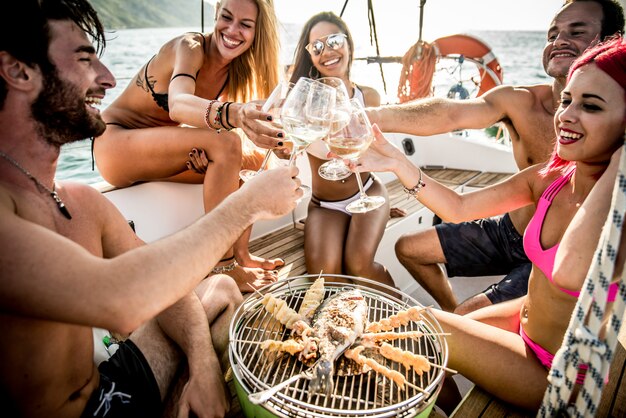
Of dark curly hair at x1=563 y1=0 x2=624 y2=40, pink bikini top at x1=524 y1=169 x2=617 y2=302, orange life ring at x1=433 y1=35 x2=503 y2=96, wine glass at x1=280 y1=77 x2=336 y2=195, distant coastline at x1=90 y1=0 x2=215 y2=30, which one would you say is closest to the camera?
wine glass at x1=280 y1=77 x2=336 y2=195

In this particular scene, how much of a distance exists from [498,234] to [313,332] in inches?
73.3

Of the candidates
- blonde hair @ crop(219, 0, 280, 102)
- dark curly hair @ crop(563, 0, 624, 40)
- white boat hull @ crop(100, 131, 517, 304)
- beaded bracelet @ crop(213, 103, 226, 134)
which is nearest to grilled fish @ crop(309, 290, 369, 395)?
beaded bracelet @ crop(213, 103, 226, 134)

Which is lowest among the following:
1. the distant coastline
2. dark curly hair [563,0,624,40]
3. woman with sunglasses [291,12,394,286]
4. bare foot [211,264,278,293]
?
bare foot [211,264,278,293]

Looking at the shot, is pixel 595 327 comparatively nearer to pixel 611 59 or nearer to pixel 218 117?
pixel 611 59

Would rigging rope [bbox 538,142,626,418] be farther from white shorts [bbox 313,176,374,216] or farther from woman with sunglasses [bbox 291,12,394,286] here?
white shorts [bbox 313,176,374,216]

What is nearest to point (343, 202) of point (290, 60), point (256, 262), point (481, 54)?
point (256, 262)

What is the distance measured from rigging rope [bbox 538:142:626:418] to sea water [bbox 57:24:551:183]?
1.53m

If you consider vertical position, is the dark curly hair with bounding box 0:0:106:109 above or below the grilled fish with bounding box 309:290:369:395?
above

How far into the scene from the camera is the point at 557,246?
145 centimetres

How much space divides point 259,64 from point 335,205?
3.89 ft

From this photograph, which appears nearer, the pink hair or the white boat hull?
the pink hair

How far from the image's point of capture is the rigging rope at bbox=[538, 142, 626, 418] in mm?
729

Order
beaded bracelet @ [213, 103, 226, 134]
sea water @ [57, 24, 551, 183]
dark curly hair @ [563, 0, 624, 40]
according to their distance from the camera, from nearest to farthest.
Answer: beaded bracelet @ [213, 103, 226, 134], dark curly hair @ [563, 0, 624, 40], sea water @ [57, 24, 551, 183]

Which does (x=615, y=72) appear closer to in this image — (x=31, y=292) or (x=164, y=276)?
(x=164, y=276)
